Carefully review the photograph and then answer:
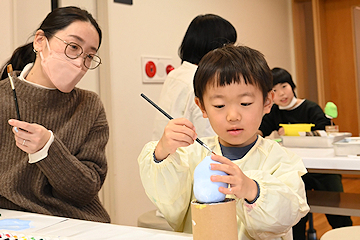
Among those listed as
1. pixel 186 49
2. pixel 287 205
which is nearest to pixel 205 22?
pixel 186 49

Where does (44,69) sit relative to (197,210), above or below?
above

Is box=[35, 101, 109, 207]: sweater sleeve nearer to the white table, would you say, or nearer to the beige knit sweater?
the beige knit sweater

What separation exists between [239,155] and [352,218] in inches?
108

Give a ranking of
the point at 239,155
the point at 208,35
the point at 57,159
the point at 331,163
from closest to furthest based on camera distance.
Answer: the point at 239,155
the point at 57,159
the point at 331,163
the point at 208,35

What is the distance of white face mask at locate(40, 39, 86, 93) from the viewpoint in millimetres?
1363

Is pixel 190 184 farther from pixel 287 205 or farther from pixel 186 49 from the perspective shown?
pixel 186 49

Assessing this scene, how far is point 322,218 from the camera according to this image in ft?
11.4

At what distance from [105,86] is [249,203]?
1.91 m

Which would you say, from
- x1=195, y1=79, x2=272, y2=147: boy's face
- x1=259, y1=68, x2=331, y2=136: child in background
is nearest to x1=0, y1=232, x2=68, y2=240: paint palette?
x1=195, y1=79, x2=272, y2=147: boy's face

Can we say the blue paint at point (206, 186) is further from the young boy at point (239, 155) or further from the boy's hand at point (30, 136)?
the boy's hand at point (30, 136)

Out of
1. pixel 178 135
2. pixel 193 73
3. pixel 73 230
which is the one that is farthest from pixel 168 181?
pixel 193 73

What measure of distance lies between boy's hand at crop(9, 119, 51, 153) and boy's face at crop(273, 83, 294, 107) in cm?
228

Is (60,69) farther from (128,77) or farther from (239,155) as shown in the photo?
(128,77)

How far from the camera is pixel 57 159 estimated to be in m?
1.26
